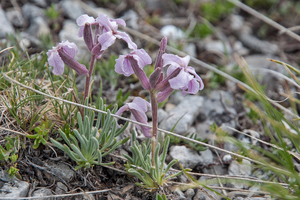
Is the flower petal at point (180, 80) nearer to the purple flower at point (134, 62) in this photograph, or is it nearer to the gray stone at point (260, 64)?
the purple flower at point (134, 62)

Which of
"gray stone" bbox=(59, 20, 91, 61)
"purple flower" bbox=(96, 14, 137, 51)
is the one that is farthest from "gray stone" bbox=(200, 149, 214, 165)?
"gray stone" bbox=(59, 20, 91, 61)

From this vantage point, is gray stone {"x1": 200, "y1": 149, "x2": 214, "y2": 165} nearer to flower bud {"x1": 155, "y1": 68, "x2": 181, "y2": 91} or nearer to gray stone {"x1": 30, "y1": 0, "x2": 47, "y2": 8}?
flower bud {"x1": 155, "y1": 68, "x2": 181, "y2": 91}

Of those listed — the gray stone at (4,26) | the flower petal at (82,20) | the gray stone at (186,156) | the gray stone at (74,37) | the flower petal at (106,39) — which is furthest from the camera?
the gray stone at (74,37)

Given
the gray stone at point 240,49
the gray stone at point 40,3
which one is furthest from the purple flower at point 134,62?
the gray stone at point 40,3

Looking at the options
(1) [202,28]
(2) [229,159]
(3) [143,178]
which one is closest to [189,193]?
(3) [143,178]

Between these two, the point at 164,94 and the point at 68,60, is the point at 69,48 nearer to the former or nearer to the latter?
the point at 68,60
